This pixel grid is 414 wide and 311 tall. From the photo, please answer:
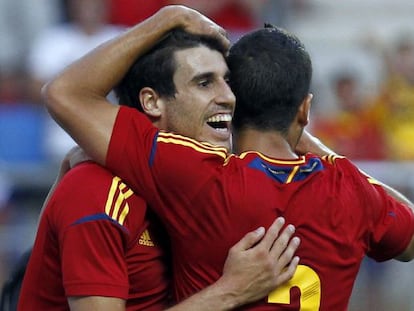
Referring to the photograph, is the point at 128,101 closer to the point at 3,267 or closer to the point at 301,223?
the point at 301,223

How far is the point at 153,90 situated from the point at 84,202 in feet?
1.72

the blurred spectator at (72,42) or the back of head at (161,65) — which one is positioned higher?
the back of head at (161,65)

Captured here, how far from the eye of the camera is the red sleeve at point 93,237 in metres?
3.69

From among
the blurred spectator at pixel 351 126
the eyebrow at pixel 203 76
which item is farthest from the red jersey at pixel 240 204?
the blurred spectator at pixel 351 126

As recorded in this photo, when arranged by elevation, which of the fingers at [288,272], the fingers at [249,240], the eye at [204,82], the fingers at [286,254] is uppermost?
the eye at [204,82]

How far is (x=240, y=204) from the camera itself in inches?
149

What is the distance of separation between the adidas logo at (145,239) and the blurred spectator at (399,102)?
14.7 feet

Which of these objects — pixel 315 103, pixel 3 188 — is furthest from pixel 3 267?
pixel 315 103

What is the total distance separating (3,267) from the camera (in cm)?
721

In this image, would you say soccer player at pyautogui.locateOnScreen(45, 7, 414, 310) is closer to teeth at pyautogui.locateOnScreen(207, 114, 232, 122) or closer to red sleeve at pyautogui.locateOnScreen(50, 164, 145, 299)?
teeth at pyautogui.locateOnScreen(207, 114, 232, 122)

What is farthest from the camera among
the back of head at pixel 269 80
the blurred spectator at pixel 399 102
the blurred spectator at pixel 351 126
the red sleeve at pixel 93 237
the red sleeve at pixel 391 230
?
A: the blurred spectator at pixel 399 102

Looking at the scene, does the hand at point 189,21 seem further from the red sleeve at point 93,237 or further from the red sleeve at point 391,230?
the red sleeve at point 391,230

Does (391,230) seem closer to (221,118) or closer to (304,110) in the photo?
(304,110)

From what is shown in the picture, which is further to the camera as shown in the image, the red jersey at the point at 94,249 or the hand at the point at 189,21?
the hand at the point at 189,21
